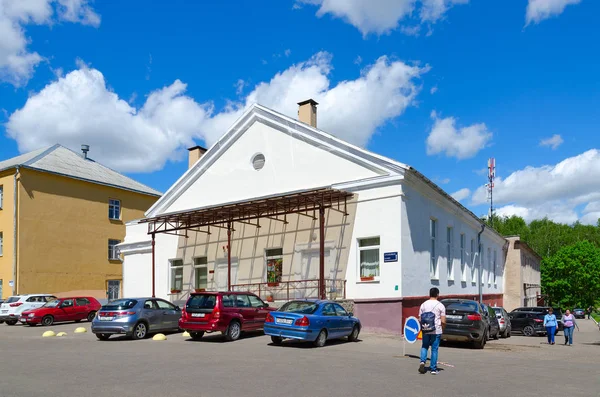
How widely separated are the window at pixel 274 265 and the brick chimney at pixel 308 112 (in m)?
6.35

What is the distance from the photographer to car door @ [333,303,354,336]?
17122 mm

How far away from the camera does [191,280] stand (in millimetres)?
28484

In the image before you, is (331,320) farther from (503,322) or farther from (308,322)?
(503,322)

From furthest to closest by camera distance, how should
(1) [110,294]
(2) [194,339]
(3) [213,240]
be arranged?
(1) [110,294] < (3) [213,240] < (2) [194,339]

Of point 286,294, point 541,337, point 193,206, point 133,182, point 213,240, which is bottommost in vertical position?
point 541,337

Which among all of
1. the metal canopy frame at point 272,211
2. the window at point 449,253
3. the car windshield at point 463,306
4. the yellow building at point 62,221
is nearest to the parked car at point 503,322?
the window at point 449,253

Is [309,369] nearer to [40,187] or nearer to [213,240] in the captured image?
[213,240]

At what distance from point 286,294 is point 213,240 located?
17.8 ft

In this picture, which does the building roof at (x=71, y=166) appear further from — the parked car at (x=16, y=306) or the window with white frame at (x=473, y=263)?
the window with white frame at (x=473, y=263)

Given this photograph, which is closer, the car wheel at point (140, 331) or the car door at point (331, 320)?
the car door at point (331, 320)

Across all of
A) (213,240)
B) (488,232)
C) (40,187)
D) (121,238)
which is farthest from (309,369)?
(121,238)

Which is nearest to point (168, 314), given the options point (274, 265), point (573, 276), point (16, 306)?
point (274, 265)

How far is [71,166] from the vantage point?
4066cm

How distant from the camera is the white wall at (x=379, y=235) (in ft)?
71.2
